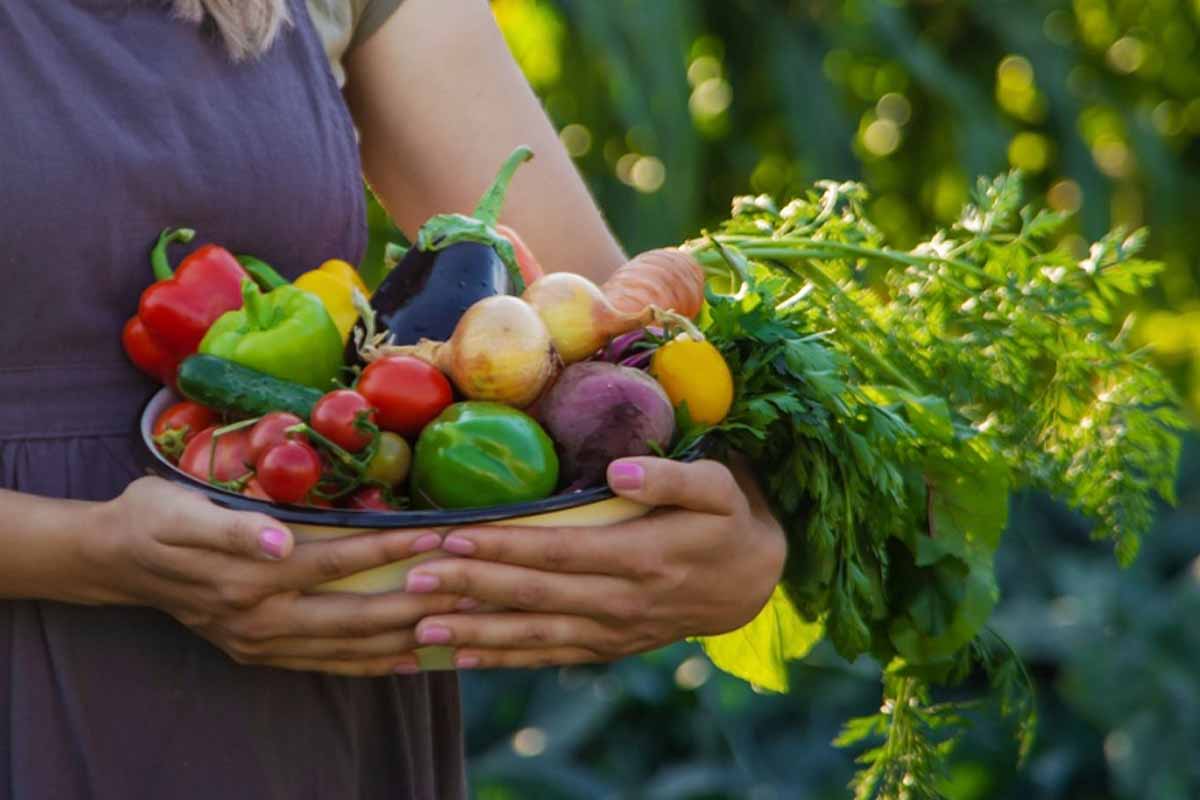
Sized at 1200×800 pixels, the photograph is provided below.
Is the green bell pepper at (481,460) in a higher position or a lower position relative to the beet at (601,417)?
higher

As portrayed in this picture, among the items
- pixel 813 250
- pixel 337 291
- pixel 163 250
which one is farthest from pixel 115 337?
pixel 813 250

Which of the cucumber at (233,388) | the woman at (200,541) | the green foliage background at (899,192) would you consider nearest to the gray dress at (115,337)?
the woman at (200,541)

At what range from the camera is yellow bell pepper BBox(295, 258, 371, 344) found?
1.40 metres

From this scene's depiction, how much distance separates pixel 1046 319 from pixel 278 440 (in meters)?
0.95

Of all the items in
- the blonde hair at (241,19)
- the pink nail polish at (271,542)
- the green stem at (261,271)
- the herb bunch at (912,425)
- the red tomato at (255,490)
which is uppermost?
the blonde hair at (241,19)

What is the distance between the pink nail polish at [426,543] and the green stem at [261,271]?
34 centimetres

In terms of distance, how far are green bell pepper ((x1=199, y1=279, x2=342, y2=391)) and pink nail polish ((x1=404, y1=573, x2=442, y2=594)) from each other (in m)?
0.25

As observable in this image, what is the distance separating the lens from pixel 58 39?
1.35 meters

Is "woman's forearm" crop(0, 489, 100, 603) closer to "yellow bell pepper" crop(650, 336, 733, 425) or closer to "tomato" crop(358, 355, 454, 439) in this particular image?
"tomato" crop(358, 355, 454, 439)

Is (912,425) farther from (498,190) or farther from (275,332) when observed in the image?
(275,332)

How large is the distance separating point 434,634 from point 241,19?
0.60 m

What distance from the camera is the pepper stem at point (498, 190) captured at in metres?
1.47

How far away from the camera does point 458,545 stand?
1.18m

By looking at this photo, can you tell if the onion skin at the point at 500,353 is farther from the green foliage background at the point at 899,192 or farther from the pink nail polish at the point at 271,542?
the green foliage background at the point at 899,192
